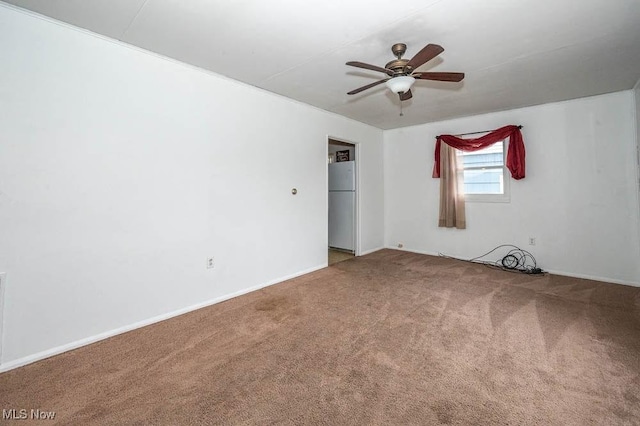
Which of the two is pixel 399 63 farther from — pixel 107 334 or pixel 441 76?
pixel 107 334

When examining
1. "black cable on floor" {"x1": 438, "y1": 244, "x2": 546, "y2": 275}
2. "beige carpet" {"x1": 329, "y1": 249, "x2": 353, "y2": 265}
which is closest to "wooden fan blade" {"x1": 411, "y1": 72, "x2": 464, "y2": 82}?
"beige carpet" {"x1": 329, "y1": 249, "x2": 353, "y2": 265}

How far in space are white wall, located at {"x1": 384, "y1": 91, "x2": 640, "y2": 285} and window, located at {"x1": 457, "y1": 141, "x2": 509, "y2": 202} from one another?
13 cm

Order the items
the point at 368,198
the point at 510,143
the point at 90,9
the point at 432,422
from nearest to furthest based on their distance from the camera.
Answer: the point at 432,422 → the point at 90,9 → the point at 510,143 → the point at 368,198

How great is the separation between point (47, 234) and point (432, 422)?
2.73 metres

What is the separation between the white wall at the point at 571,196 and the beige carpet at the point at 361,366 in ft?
2.57

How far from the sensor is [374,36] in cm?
217

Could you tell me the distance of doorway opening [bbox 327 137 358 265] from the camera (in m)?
4.92

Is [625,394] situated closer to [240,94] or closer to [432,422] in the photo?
[432,422]

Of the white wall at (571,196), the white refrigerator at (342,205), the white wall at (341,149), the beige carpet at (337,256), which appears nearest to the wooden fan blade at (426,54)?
the white refrigerator at (342,205)

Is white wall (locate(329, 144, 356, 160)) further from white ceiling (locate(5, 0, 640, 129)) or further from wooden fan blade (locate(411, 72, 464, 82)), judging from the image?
wooden fan blade (locate(411, 72, 464, 82))

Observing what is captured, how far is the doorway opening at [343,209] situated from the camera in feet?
16.1

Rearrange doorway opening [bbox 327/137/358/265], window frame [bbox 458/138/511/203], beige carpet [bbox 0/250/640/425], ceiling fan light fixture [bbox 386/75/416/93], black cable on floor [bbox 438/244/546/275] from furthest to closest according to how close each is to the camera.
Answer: doorway opening [bbox 327/137/358/265], window frame [bbox 458/138/511/203], black cable on floor [bbox 438/244/546/275], ceiling fan light fixture [bbox 386/75/416/93], beige carpet [bbox 0/250/640/425]

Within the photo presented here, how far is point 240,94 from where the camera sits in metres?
3.04

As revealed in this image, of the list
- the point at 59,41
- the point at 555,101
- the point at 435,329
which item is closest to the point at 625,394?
the point at 435,329
